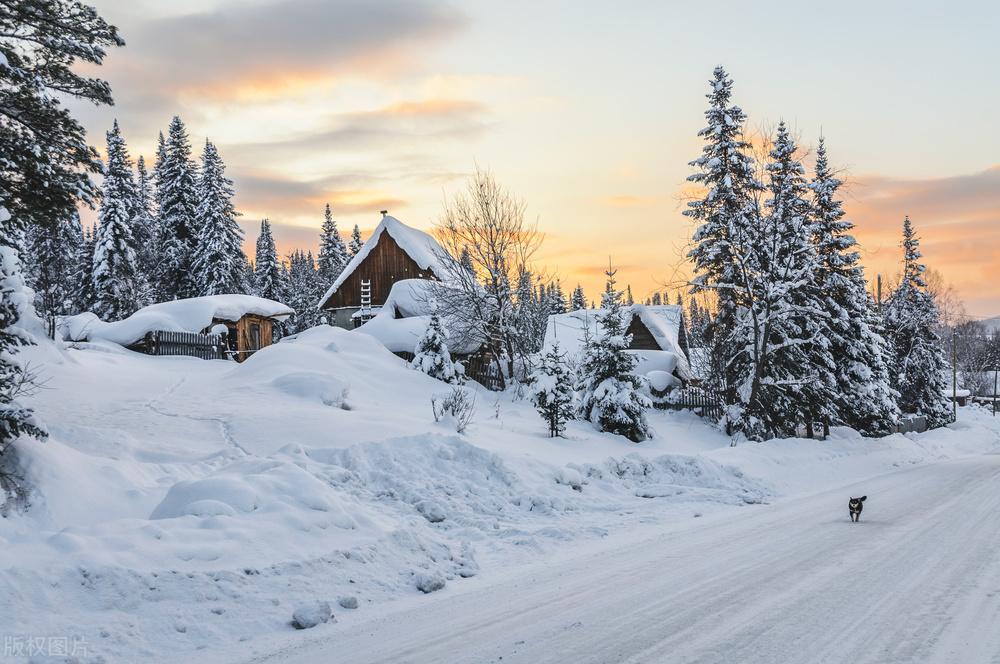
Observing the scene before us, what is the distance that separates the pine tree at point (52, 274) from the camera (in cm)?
3025

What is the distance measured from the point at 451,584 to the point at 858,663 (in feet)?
13.4

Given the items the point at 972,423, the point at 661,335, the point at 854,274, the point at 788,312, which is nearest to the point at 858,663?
the point at 788,312

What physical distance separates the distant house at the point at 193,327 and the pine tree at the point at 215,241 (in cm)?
1094

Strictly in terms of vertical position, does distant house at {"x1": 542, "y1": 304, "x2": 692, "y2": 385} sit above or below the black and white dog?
above

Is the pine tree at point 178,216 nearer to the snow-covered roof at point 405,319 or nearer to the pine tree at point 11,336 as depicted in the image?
the snow-covered roof at point 405,319

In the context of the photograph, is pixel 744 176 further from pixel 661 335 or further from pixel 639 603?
pixel 639 603

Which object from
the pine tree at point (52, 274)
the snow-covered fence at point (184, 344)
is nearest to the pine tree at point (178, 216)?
the pine tree at point (52, 274)

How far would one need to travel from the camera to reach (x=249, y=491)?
812 cm

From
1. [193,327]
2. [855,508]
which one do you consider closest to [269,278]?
[193,327]

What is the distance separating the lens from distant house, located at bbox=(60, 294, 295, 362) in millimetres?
30688

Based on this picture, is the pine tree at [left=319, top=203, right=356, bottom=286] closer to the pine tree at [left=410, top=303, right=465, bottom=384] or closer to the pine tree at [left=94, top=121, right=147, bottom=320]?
the pine tree at [left=94, top=121, right=147, bottom=320]

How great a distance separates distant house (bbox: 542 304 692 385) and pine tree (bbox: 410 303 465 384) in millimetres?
4385

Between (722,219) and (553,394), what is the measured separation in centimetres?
1258

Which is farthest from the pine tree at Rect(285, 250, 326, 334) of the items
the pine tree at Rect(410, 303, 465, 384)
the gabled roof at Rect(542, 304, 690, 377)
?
the pine tree at Rect(410, 303, 465, 384)
